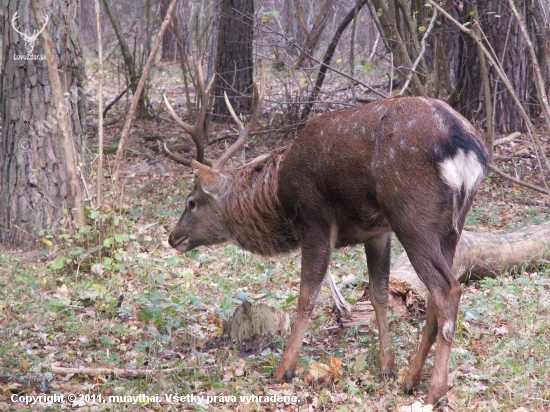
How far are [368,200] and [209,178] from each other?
1815mm

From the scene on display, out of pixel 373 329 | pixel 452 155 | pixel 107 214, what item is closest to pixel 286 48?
pixel 107 214

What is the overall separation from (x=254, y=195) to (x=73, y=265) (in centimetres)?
224

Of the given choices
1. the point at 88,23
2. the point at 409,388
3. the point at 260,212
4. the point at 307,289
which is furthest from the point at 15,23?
the point at 88,23

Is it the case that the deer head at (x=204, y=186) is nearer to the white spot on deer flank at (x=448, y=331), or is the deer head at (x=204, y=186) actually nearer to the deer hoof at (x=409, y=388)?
the deer hoof at (x=409, y=388)

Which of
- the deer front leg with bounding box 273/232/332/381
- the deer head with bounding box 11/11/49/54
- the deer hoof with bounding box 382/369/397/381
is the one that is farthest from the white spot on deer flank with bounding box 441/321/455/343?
the deer head with bounding box 11/11/49/54

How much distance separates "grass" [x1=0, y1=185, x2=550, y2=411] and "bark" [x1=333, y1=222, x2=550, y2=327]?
185 millimetres

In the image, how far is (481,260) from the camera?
22.0ft

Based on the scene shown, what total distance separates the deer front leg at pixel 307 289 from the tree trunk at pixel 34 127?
3.57 m

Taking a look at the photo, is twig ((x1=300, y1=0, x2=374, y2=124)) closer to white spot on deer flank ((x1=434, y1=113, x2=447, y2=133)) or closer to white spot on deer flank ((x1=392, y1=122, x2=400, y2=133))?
white spot on deer flank ((x1=392, y1=122, x2=400, y2=133))

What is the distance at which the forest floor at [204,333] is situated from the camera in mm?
4566

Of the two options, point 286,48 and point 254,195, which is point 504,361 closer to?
point 254,195

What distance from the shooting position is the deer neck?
5602 mm

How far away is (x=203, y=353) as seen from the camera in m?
5.42

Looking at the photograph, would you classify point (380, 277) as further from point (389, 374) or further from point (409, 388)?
point (409, 388)
